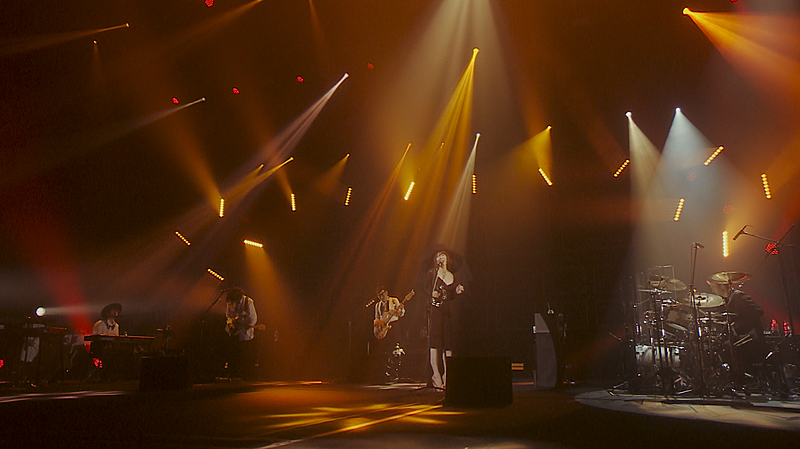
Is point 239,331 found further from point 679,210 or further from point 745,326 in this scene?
point 679,210

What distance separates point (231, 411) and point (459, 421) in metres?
2.04

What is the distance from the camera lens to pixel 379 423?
399 cm

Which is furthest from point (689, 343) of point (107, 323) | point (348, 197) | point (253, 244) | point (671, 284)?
point (107, 323)

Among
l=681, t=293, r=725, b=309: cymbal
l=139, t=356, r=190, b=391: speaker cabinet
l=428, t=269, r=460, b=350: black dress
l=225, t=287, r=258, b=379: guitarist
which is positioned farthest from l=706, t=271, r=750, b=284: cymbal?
l=225, t=287, r=258, b=379: guitarist

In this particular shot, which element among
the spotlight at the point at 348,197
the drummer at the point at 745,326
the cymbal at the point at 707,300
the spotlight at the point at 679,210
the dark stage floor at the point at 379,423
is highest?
the spotlight at the point at 348,197

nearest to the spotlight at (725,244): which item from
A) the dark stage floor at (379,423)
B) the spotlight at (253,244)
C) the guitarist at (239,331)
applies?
the dark stage floor at (379,423)

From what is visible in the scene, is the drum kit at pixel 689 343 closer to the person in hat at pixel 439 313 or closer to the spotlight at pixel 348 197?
the person in hat at pixel 439 313

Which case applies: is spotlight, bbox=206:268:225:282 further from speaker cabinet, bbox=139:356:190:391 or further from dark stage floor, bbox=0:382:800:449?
dark stage floor, bbox=0:382:800:449

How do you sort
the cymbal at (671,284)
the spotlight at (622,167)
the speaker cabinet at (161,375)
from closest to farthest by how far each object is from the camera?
1. the cymbal at (671,284)
2. the speaker cabinet at (161,375)
3. the spotlight at (622,167)

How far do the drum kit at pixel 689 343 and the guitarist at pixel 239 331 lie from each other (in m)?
6.63

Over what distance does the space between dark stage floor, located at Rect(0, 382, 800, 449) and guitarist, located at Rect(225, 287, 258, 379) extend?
12.4 feet

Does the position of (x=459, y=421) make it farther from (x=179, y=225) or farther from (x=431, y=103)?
(x=179, y=225)

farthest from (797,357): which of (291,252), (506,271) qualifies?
(291,252)

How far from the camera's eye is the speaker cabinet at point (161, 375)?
7.00 metres
